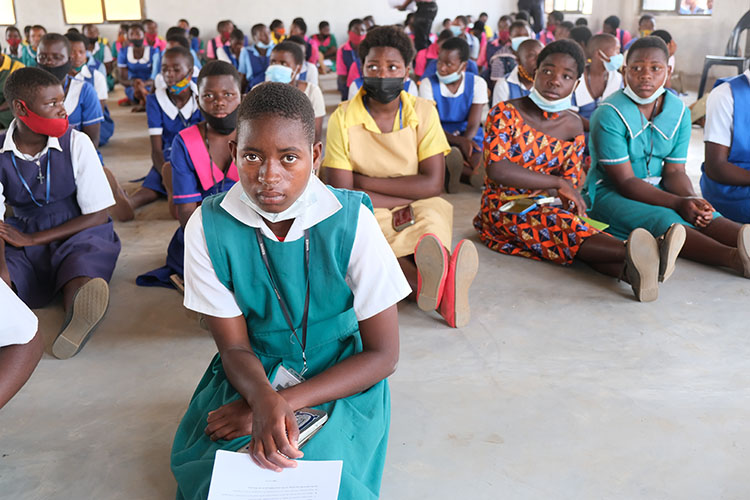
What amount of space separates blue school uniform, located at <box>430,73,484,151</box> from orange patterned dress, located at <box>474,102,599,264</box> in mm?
1645

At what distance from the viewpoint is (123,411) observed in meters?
2.00

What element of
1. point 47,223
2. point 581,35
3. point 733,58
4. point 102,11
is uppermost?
point 102,11

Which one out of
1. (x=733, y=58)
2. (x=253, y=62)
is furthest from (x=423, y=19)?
(x=733, y=58)

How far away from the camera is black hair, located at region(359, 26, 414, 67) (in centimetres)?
286

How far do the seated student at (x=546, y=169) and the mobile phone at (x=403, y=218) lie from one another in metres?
0.49

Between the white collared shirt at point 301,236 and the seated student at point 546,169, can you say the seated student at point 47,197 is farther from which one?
the seated student at point 546,169

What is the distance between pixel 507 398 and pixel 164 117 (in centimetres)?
309

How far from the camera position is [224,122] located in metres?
2.71

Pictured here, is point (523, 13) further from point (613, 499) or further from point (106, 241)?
point (613, 499)

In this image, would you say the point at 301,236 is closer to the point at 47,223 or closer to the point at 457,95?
the point at 47,223

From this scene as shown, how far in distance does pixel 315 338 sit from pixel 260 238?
0.28m

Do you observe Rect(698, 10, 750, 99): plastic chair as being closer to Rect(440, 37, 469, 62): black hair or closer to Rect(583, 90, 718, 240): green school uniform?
Rect(440, 37, 469, 62): black hair

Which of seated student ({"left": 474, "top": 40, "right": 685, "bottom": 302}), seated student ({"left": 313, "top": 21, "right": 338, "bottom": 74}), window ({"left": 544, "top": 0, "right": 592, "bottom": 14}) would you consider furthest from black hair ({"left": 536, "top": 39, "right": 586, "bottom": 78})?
window ({"left": 544, "top": 0, "right": 592, "bottom": 14})

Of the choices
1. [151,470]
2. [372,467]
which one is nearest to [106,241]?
[151,470]
